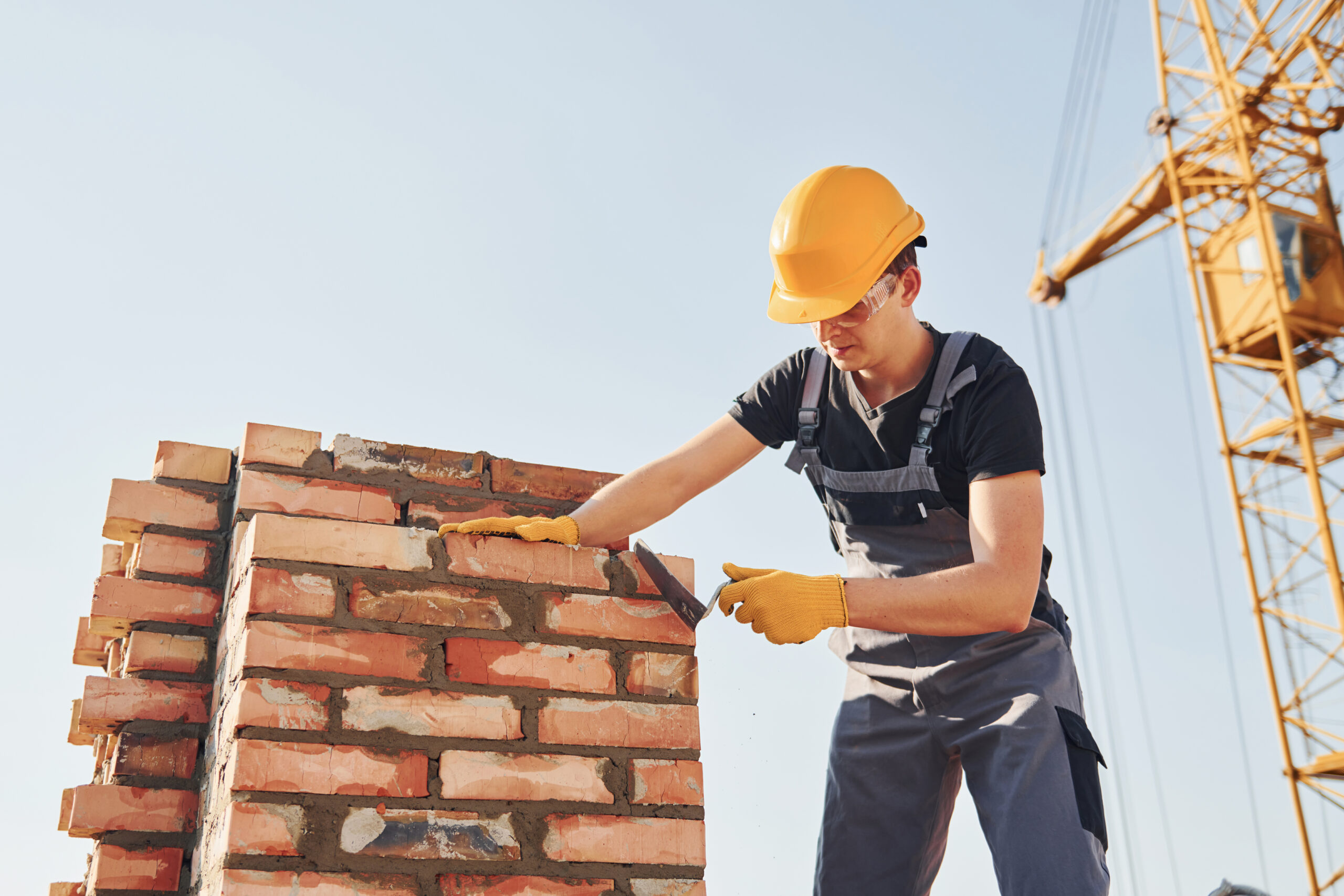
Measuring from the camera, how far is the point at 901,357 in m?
2.29

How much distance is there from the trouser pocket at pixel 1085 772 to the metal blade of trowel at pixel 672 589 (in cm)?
70

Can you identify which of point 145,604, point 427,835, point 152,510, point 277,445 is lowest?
point 427,835

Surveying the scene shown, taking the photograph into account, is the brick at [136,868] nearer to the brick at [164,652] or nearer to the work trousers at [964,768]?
the brick at [164,652]

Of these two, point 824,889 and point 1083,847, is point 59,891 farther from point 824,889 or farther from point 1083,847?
point 1083,847

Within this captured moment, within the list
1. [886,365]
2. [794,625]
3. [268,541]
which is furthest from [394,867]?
[886,365]

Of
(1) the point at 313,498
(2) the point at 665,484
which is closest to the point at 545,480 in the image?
(2) the point at 665,484

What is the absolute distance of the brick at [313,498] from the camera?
223 cm

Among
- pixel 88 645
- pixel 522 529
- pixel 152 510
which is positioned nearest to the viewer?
pixel 522 529

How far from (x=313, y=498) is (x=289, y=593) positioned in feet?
1.29

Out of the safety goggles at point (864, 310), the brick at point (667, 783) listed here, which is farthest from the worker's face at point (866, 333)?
the brick at point (667, 783)

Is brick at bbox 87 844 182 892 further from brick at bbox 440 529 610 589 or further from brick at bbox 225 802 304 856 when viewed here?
brick at bbox 440 529 610 589

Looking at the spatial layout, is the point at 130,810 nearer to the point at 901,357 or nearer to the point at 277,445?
the point at 277,445

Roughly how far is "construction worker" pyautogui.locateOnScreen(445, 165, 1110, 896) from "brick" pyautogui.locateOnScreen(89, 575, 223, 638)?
2.48 ft

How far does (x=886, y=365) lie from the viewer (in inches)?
90.4
